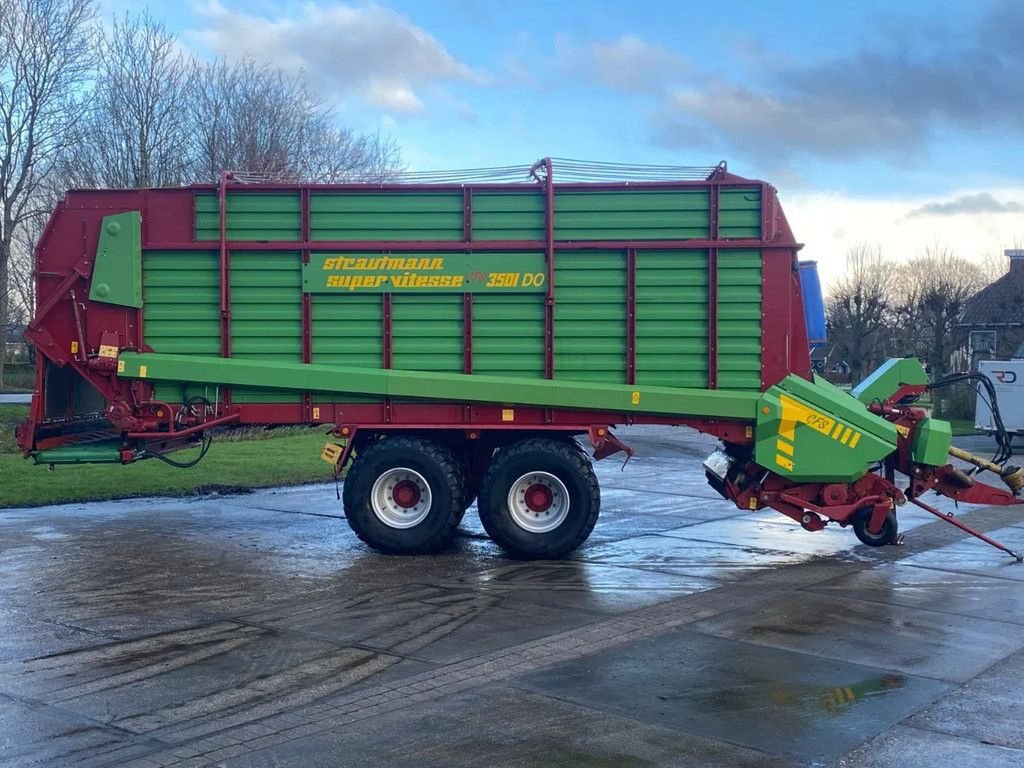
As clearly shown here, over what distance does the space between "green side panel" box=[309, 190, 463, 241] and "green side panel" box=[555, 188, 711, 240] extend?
1.06 meters

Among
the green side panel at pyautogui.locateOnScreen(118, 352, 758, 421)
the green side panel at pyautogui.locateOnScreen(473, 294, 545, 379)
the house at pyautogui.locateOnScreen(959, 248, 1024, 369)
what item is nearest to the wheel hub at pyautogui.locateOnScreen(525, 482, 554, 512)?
the green side panel at pyautogui.locateOnScreen(118, 352, 758, 421)

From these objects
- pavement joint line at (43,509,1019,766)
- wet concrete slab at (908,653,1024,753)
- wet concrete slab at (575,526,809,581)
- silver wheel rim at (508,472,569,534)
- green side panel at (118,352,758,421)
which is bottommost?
wet concrete slab at (908,653,1024,753)

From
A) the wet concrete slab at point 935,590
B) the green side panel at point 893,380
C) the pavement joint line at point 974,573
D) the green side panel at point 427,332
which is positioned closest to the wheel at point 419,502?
the green side panel at point 427,332

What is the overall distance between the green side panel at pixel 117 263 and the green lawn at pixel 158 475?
4.33 meters

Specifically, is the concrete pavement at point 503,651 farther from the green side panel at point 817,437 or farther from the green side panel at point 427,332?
the green side panel at point 427,332

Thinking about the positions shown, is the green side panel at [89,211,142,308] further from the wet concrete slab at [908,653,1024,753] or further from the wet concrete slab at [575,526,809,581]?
the wet concrete slab at [908,653,1024,753]

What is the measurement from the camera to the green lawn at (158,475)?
14195 mm

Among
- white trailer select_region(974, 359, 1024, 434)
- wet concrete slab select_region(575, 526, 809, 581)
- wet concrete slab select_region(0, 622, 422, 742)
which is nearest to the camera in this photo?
wet concrete slab select_region(0, 622, 422, 742)

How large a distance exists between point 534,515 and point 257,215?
3.93 m

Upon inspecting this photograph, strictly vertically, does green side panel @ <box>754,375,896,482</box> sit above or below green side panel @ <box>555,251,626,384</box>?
below

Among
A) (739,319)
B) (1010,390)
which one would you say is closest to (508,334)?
(739,319)

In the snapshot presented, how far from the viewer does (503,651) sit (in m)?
7.15

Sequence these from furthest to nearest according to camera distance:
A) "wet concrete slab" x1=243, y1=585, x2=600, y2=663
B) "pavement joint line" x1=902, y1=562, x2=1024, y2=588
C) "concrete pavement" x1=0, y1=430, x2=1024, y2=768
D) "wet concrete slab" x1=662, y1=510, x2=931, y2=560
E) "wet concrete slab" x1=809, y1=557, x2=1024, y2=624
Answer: "wet concrete slab" x1=662, y1=510, x2=931, y2=560
"pavement joint line" x1=902, y1=562, x2=1024, y2=588
"wet concrete slab" x1=809, y1=557, x2=1024, y2=624
"wet concrete slab" x1=243, y1=585, x2=600, y2=663
"concrete pavement" x1=0, y1=430, x2=1024, y2=768

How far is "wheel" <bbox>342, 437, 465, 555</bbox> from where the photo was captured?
10.4m
